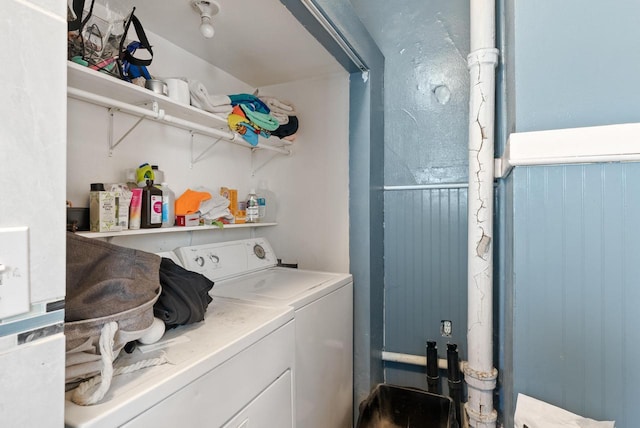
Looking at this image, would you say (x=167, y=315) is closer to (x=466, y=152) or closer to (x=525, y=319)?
(x=525, y=319)

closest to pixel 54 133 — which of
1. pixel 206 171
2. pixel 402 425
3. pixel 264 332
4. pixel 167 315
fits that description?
pixel 167 315

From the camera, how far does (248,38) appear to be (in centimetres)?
177

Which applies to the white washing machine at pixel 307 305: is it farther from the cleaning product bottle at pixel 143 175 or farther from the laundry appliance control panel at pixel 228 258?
the cleaning product bottle at pixel 143 175

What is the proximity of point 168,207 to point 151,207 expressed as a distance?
12 centimetres

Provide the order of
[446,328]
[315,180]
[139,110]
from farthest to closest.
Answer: [315,180] → [446,328] → [139,110]

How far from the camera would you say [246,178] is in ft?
7.66

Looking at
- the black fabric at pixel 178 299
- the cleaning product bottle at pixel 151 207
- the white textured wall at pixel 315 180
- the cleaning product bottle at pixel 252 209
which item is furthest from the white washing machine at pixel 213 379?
the white textured wall at pixel 315 180

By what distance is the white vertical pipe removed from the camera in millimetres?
1554

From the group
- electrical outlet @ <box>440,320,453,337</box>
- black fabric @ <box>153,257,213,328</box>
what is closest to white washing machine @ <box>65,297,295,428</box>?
black fabric @ <box>153,257,213,328</box>

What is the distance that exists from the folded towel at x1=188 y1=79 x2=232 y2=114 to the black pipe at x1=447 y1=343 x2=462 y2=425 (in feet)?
5.98

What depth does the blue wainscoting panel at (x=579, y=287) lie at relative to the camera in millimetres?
952

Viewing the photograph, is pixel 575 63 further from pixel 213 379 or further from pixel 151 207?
pixel 151 207

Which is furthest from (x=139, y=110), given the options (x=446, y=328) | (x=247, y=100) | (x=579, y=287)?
(x=446, y=328)

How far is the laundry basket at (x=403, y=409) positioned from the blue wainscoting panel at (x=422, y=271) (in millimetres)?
249
